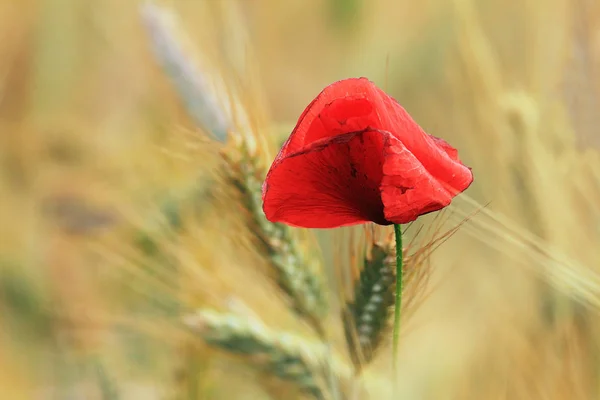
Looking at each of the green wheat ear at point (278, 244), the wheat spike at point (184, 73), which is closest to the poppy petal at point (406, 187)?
the green wheat ear at point (278, 244)

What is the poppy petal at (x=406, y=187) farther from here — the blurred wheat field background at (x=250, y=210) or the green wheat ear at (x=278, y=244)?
the green wheat ear at (x=278, y=244)

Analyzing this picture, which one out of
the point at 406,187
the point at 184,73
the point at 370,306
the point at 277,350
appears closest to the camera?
the point at 406,187

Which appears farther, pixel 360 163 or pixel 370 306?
pixel 370 306

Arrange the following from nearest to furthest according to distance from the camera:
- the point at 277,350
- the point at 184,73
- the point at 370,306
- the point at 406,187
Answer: the point at 406,187
the point at 370,306
the point at 277,350
the point at 184,73

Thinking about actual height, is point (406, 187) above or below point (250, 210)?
above

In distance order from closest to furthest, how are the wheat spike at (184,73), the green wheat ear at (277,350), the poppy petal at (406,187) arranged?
the poppy petal at (406,187) < the green wheat ear at (277,350) < the wheat spike at (184,73)

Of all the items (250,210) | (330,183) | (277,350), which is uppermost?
(330,183)

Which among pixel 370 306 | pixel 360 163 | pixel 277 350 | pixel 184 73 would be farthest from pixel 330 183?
pixel 184 73

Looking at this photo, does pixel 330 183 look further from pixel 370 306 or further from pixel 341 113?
pixel 370 306
